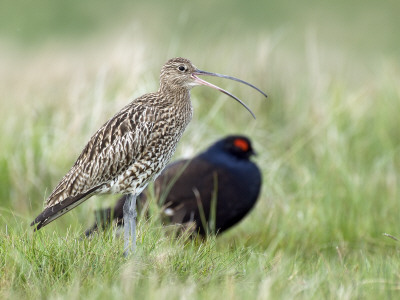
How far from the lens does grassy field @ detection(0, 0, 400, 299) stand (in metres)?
4.22

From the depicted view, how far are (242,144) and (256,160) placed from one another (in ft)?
3.79

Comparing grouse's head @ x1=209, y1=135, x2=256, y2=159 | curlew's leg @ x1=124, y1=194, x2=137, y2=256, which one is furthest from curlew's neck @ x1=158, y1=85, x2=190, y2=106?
grouse's head @ x1=209, y1=135, x2=256, y2=159

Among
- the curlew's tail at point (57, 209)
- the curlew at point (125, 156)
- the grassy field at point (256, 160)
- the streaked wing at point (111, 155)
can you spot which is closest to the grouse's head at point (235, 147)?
the grassy field at point (256, 160)

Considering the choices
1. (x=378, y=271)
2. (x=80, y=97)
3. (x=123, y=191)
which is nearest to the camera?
(x=378, y=271)

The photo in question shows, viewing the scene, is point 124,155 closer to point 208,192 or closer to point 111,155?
point 111,155

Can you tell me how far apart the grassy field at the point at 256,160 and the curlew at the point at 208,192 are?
0.85ft

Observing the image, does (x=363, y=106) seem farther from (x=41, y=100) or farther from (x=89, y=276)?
(x=89, y=276)

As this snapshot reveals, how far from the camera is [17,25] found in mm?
19812

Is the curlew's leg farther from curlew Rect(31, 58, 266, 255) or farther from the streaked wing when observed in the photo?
the streaked wing

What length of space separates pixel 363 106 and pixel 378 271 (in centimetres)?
478

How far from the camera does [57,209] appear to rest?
5.11m

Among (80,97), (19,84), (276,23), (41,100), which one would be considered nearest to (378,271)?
(80,97)

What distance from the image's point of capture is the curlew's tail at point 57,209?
197 inches

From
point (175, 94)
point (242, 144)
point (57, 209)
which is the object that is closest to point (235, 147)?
point (242, 144)
